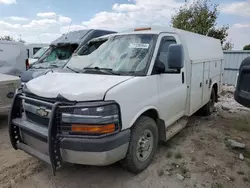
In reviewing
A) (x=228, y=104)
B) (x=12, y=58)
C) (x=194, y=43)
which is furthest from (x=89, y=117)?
(x=228, y=104)

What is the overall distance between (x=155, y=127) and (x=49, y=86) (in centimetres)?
170

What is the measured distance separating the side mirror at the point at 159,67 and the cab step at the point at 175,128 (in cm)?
114

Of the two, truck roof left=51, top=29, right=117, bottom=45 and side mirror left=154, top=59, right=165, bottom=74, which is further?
truck roof left=51, top=29, right=117, bottom=45

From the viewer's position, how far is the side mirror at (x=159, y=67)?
319cm

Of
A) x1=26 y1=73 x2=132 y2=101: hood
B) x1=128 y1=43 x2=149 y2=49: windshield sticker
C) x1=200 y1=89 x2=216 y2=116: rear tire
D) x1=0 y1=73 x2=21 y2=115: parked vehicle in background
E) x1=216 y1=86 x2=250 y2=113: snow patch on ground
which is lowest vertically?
x1=216 y1=86 x2=250 y2=113: snow patch on ground

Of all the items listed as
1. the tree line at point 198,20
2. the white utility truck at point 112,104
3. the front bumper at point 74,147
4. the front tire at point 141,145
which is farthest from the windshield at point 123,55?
the tree line at point 198,20

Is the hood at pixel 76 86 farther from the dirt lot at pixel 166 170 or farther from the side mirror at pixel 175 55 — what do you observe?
the dirt lot at pixel 166 170

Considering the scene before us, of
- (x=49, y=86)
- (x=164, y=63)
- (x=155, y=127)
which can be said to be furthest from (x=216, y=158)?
(x=49, y=86)

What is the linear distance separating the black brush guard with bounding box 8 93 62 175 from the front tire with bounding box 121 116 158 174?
939mm

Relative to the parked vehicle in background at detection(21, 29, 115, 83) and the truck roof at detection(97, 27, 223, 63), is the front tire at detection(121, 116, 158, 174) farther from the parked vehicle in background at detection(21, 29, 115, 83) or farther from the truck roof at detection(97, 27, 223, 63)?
the parked vehicle in background at detection(21, 29, 115, 83)

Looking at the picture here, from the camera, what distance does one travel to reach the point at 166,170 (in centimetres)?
322

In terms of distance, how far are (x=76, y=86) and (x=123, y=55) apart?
3.49 feet

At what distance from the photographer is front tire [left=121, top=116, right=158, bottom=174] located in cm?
282

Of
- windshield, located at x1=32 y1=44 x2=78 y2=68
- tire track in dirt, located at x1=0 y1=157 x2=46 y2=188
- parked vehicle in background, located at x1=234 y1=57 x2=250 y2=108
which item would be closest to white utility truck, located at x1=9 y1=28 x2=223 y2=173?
tire track in dirt, located at x1=0 y1=157 x2=46 y2=188
